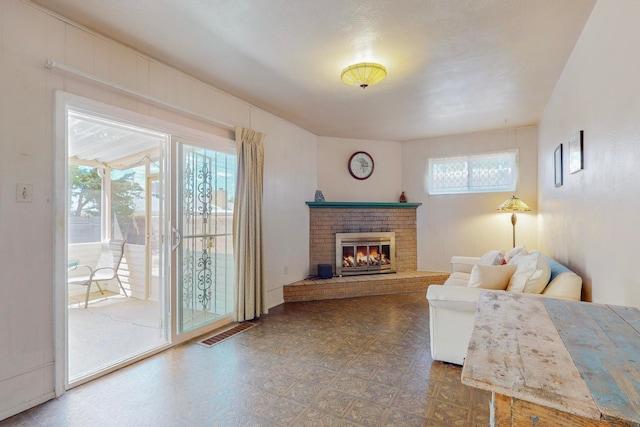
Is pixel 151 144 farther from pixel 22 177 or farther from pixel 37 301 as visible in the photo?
pixel 37 301

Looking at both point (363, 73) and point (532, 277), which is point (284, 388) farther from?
point (363, 73)

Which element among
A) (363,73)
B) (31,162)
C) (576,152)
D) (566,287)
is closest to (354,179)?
(363,73)

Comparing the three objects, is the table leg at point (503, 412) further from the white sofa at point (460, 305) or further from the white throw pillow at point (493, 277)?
the white throw pillow at point (493, 277)

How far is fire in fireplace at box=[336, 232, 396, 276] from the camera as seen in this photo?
491 centimetres

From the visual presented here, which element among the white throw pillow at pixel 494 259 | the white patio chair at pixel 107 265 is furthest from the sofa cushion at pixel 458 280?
the white patio chair at pixel 107 265

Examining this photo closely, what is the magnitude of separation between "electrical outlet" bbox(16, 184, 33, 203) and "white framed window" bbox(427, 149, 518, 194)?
16.4ft

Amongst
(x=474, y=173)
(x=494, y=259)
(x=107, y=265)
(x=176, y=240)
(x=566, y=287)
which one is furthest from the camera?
(x=474, y=173)

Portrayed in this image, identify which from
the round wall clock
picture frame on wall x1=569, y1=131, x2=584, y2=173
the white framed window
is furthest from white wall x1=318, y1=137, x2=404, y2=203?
picture frame on wall x1=569, y1=131, x2=584, y2=173

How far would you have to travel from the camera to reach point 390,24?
207 centimetres

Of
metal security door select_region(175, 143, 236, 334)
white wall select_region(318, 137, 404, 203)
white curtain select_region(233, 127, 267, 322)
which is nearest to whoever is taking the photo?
metal security door select_region(175, 143, 236, 334)

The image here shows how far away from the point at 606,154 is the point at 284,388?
2461mm

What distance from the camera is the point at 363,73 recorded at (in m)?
2.57

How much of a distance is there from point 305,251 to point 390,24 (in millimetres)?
3326

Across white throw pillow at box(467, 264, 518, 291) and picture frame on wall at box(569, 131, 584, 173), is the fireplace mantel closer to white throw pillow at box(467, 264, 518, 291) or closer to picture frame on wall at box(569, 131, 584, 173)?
white throw pillow at box(467, 264, 518, 291)
